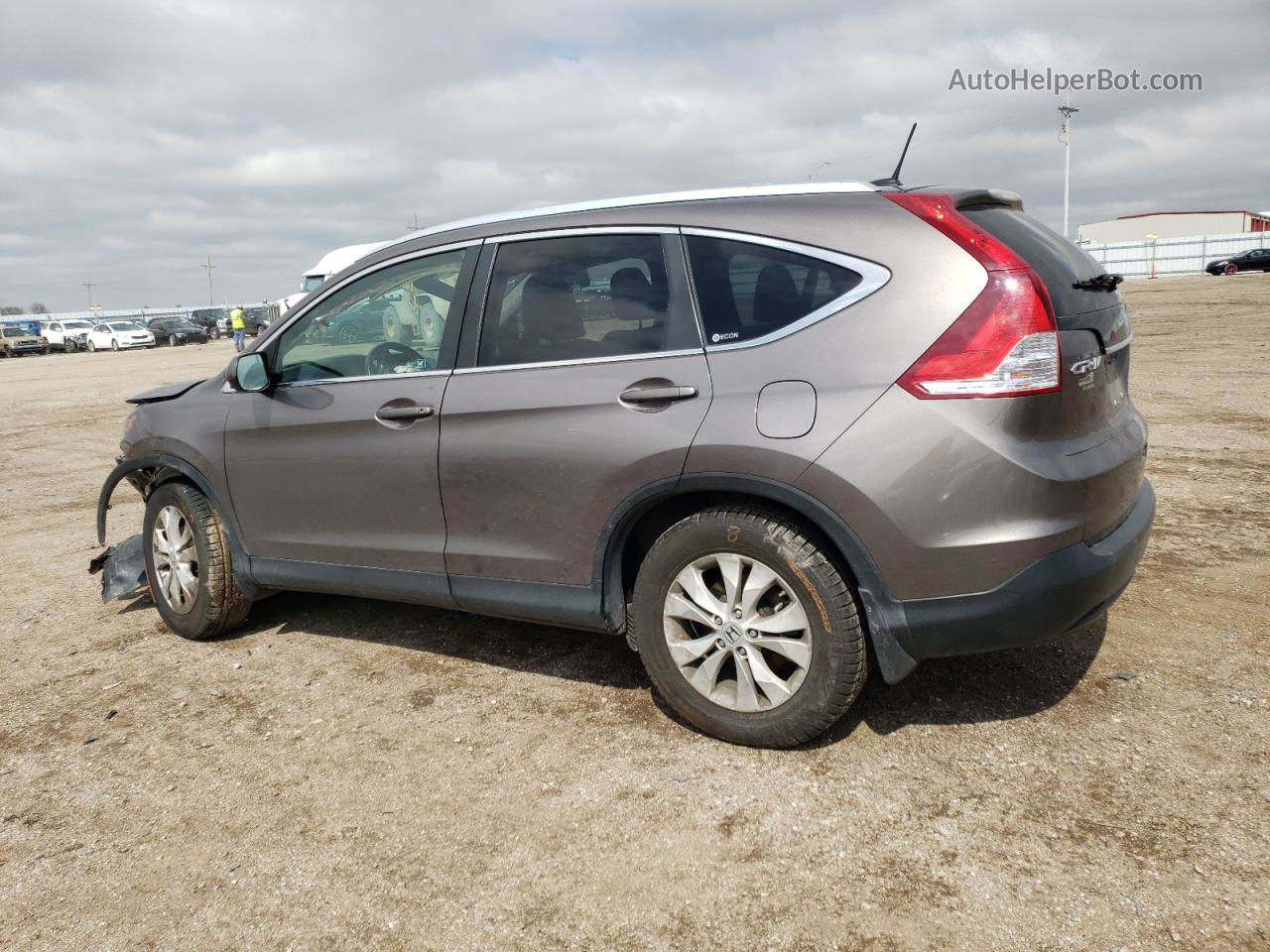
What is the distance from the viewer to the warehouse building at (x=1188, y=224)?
82000mm

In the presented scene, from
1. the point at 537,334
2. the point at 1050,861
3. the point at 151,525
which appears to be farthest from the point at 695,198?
the point at 151,525

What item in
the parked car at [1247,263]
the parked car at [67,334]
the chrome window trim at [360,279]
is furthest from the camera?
the parked car at [67,334]

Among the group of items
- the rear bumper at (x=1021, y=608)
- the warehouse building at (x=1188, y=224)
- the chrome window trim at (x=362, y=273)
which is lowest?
the rear bumper at (x=1021, y=608)

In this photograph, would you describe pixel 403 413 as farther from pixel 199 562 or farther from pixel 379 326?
pixel 199 562

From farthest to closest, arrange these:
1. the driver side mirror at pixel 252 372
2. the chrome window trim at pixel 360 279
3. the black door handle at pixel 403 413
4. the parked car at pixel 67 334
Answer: the parked car at pixel 67 334 → the driver side mirror at pixel 252 372 → the chrome window trim at pixel 360 279 → the black door handle at pixel 403 413

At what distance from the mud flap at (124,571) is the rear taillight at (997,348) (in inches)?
159

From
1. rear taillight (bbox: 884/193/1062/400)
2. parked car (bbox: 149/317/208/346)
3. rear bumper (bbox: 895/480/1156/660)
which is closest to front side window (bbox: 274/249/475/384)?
rear taillight (bbox: 884/193/1062/400)

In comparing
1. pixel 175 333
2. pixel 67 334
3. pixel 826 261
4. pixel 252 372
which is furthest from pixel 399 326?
pixel 67 334

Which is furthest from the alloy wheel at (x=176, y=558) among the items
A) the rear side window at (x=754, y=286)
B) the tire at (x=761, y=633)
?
the rear side window at (x=754, y=286)

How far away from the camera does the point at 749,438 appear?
300 centimetres

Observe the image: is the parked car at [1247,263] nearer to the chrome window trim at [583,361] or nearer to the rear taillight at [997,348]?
the rear taillight at [997,348]

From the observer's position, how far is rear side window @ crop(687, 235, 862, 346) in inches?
119

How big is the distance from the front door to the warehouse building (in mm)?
86872

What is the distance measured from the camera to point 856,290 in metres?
2.96
